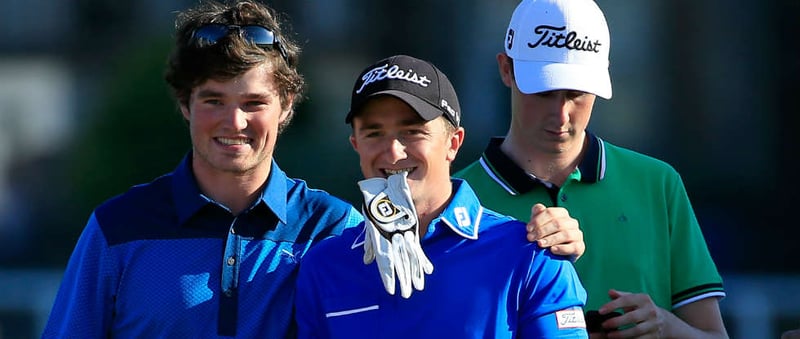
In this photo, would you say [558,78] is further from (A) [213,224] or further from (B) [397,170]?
(A) [213,224]

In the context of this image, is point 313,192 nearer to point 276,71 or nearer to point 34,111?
point 276,71

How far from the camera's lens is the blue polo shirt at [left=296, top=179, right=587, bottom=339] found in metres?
3.42

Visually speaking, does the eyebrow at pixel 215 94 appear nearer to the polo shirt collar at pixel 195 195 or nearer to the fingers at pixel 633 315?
the polo shirt collar at pixel 195 195

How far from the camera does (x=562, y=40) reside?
167 inches

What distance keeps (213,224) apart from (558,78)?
113 centimetres

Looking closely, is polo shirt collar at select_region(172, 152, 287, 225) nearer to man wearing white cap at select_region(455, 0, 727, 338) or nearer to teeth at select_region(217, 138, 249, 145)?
teeth at select_region(217, 138, 249, 145)

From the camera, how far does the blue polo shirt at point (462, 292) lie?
342 cm

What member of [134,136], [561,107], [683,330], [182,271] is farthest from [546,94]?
[134,136]

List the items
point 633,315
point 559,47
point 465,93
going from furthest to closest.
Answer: point 465,93
point 559,47
point 633,315

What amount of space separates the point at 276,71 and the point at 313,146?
302 inches

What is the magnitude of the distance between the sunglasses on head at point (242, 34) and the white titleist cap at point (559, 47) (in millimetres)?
763

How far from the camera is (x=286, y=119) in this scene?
4.21 m

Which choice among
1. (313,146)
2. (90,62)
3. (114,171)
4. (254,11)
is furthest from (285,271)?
(90,62)

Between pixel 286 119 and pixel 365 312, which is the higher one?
pixel 286 119
